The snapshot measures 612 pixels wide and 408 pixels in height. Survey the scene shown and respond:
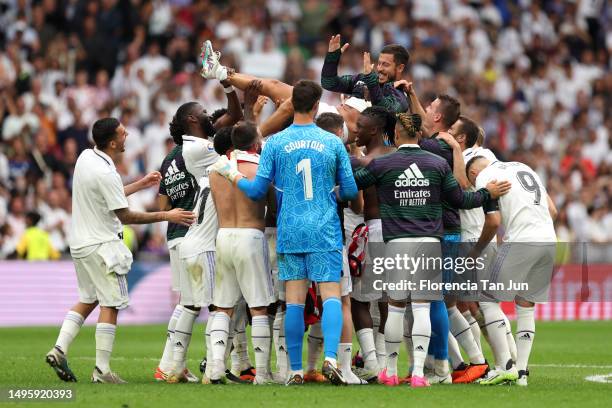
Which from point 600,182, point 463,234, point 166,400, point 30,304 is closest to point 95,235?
point 166,400

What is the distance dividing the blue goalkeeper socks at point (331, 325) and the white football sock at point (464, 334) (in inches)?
62.4

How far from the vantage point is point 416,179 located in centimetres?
1186

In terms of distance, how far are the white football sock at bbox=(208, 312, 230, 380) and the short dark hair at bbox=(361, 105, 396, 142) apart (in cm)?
239

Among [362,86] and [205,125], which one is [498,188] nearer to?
[362,86]

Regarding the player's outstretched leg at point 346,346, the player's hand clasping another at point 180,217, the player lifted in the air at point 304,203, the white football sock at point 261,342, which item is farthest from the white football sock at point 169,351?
the player's outstretched leg at point 346,346

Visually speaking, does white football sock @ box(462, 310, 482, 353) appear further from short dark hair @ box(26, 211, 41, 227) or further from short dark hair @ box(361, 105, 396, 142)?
short dark hair @ box(26, 211, 41, 227)

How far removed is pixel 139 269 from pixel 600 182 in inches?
428

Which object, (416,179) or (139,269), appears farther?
(139,269)

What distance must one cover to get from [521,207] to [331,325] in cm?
219

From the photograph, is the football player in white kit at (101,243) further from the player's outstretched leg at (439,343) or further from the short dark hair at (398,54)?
the short dark hair at (398,54)

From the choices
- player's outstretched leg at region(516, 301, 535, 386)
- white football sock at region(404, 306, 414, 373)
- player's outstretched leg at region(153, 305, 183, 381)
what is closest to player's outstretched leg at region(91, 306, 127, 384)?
player's outstretched leg at region(153, 305, 183, 381)

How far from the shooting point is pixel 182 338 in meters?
12.8

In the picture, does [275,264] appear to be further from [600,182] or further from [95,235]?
[600,182]

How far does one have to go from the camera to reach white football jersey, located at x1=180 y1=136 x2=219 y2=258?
12.8 meters
